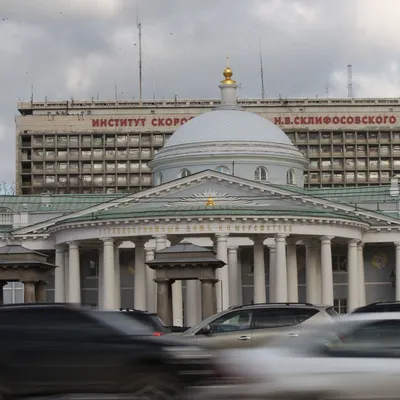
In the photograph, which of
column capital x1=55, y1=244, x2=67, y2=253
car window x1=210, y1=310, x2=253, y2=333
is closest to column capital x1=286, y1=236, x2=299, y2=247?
column capital x1=55, y1=244, x2=67, y2=253

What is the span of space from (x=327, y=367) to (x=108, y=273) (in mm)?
59768

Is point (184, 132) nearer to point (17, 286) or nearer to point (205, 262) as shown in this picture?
point (17, 286)

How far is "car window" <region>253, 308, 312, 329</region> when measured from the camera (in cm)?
3747

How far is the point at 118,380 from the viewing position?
23422 millimetres

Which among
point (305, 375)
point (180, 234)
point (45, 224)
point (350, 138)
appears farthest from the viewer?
point (350, 138)

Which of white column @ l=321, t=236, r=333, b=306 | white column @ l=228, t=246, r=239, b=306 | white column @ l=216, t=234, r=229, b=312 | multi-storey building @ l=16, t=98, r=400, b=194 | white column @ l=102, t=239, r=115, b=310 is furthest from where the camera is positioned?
multi-storey building @ l=16, t=98, r=400, b=194

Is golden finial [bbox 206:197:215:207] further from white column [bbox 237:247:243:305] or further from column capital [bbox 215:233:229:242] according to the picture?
white column [bbox 237:247:243:305]

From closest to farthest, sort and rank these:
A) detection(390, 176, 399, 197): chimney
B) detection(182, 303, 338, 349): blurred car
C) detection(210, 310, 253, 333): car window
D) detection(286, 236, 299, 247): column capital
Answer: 1. detection(182, 303, 338, 349): blurred car
2. detection(210, 310, 253, 333): car window
3. detection(286, 236, 299, 247): column capital
4. detection(390, 176, 399, 197): chimney

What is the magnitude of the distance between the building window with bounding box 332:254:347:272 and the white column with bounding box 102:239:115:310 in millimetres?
16902

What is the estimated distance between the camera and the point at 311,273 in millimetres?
83750

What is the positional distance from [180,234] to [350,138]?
85.6 m

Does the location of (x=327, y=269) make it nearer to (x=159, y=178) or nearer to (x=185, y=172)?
(x=185, y=172)

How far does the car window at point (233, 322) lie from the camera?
37.3 metres

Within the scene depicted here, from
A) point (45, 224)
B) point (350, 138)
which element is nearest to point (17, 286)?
point (45, 224)
